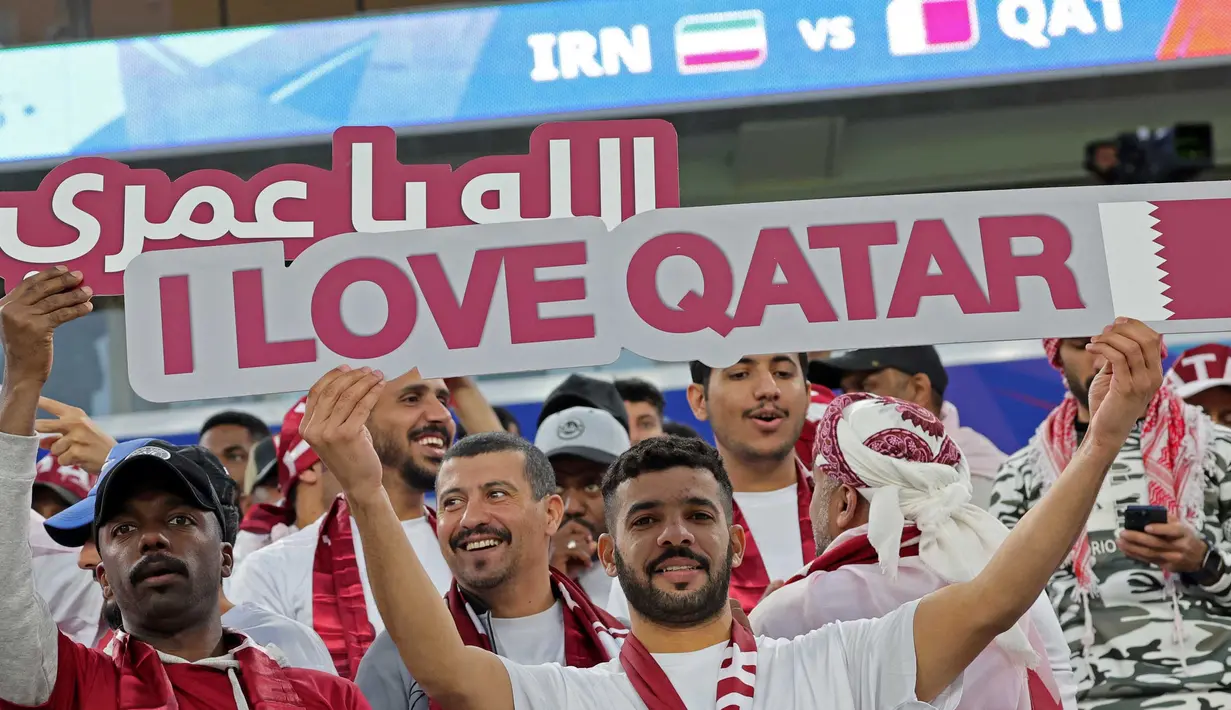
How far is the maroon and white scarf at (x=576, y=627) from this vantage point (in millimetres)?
2752

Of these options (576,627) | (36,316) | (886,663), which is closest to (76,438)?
(36,316)

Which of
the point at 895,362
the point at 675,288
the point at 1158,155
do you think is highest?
the point at 1158,155

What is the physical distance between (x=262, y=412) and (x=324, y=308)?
3.15 metres

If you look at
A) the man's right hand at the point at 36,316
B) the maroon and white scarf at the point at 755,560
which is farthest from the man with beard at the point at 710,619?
the maroon and white scarf at the point at 755,560

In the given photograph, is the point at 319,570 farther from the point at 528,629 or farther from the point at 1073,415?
the point at 1073,415

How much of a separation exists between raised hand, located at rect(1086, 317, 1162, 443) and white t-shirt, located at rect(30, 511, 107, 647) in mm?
2284

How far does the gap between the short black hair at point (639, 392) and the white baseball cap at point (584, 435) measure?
0.68 m

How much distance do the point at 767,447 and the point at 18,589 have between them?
1842 millimetres

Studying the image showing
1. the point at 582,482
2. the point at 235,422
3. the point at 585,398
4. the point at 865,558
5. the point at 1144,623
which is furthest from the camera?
the point at 235,422

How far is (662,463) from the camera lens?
2.46 m

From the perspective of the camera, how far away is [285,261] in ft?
7.85

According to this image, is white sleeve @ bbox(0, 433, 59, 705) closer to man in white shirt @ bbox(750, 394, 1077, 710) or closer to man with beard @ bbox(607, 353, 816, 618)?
man in white shirt @ bbox(750, 394, 1077, 710)

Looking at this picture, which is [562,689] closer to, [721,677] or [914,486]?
[721,677]

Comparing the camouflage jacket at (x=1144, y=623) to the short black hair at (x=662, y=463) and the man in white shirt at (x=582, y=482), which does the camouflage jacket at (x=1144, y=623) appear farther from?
the short black hair at (x=662, y=463)
